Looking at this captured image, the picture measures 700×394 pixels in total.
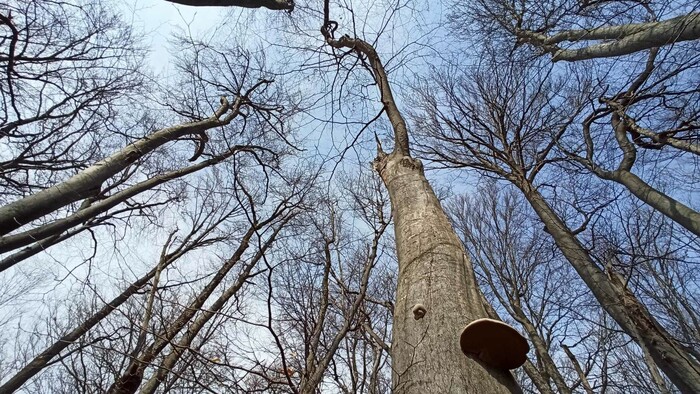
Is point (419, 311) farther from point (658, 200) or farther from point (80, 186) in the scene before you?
point (658, 200)

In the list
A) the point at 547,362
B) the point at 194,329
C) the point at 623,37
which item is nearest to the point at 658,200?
the point at 623,37

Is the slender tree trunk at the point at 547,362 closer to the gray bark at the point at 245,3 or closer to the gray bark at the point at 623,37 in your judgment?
the gray bark at the point at 623,37

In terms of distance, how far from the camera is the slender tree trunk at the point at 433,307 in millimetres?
1164

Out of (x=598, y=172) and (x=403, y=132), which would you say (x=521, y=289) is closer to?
(x=598, y=172)

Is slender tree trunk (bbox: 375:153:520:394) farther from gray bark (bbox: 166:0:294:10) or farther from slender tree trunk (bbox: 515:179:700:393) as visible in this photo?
slender tree trunk (bbox: 515:179:700:393)

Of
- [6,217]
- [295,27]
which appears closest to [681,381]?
[295,27]

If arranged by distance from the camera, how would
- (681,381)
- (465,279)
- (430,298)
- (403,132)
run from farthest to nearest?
(681,381) < (403,132) < (465,279) < (430,298)

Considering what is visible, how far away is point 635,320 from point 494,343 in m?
3.87

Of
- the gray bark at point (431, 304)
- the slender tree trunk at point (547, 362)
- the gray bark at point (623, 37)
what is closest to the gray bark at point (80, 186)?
the gray bark at point (431, 304)

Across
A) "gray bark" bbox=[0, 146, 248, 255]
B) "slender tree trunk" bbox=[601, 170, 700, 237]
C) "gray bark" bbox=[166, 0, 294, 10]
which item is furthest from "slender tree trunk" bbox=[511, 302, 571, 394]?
"gray bark" bbox=[166, 0, 294, 10]

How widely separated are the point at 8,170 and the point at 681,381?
7945mm

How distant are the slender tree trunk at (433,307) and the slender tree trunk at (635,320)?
3173 mm

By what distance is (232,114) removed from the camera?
6215 mm

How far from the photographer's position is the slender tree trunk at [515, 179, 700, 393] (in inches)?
144
